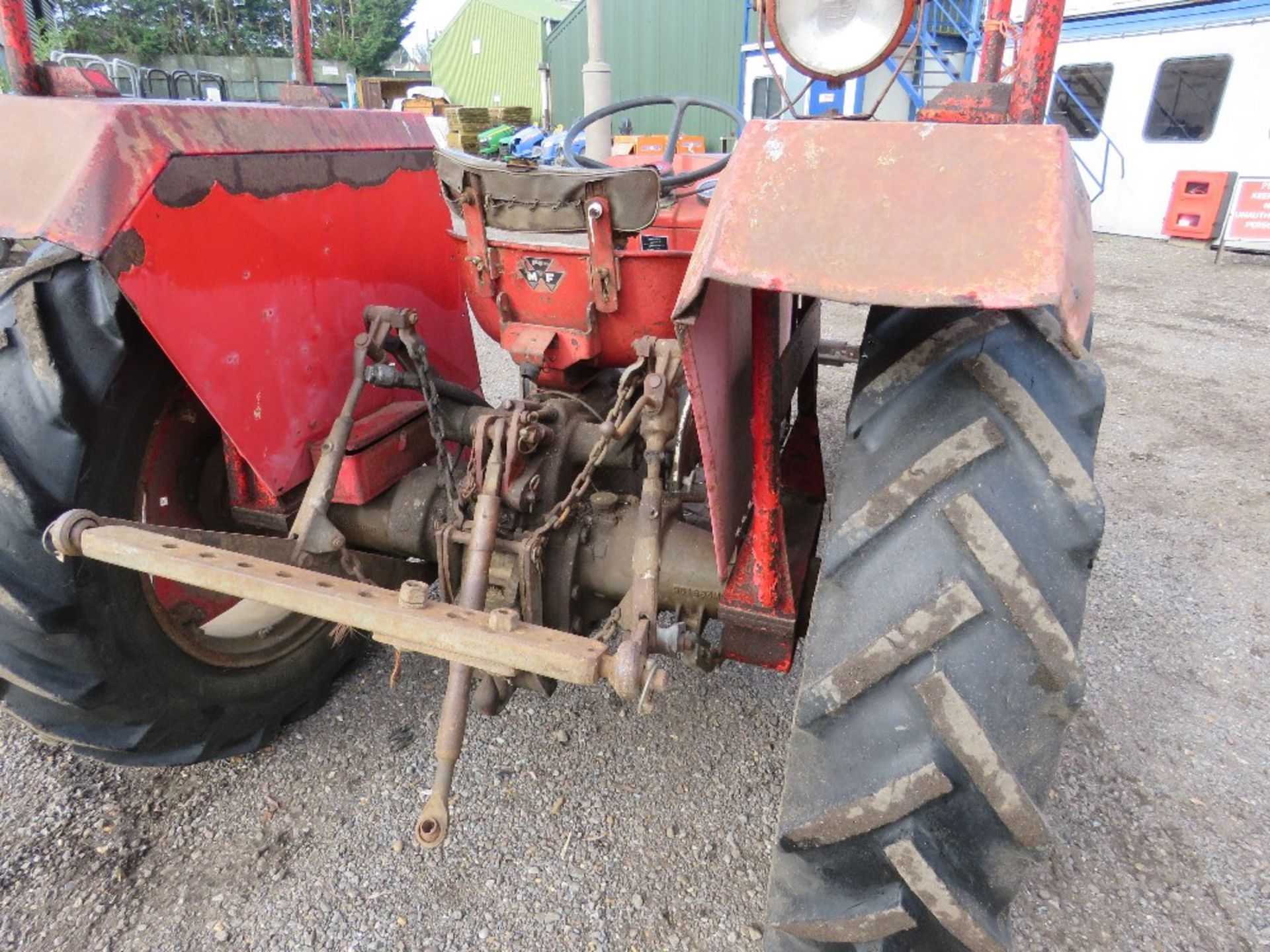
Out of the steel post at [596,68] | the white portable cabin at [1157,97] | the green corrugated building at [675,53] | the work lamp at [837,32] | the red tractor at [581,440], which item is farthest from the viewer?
the green corrugated building at [675,53]

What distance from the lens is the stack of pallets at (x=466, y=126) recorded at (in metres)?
12.4

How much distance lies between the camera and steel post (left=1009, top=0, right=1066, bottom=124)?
4.31ft

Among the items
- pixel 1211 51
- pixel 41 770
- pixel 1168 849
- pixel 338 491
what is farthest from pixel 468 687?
pixel 1211 51

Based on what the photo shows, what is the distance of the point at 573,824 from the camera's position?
2.03 meters

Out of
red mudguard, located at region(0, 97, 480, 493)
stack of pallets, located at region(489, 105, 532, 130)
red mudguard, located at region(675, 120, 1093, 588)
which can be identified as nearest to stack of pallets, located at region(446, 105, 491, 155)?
stack of pallets, located at region(489, 105, 532, 130)

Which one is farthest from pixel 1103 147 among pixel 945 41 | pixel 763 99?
pixel 763 99

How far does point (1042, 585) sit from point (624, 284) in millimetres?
1104

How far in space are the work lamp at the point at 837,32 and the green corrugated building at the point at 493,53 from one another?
25.8 meters

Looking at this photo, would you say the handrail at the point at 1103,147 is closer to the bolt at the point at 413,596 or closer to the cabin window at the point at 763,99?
the cabin window at the point at 763,99

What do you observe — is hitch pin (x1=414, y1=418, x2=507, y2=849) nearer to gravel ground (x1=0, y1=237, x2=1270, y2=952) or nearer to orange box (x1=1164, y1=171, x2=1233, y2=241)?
gravel ground (x1=0, y1=237, x2=1270, y2=952)

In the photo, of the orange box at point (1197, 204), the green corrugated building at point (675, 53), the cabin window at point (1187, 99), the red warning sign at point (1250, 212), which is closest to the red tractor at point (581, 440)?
the red warning sign at point (1250, 212)

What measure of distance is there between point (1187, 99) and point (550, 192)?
10941 mm

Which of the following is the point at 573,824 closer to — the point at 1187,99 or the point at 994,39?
the point at 994,39

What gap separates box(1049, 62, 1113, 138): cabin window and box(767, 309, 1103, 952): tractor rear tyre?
1152cm
